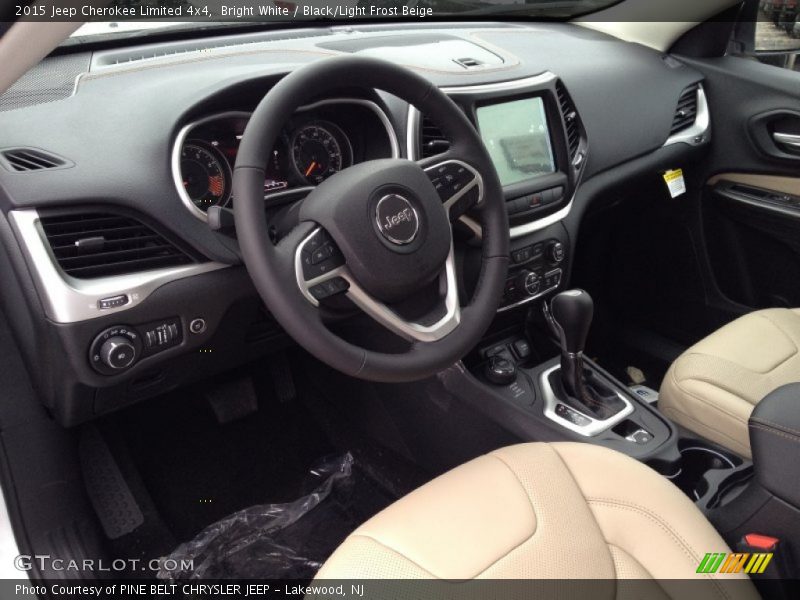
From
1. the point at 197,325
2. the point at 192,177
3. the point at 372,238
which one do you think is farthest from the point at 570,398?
the point at 192,177

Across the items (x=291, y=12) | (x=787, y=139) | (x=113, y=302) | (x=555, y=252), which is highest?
(x=291, y=12)

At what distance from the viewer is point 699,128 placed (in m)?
2.35

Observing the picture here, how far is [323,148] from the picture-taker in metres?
1.49

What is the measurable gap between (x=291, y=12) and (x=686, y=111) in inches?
50.2

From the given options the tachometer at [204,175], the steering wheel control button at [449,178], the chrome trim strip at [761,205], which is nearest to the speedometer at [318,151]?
the tachometer at [204,175]

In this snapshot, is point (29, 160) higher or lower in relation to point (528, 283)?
higher

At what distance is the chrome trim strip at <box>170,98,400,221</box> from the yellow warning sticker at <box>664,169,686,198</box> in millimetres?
1175

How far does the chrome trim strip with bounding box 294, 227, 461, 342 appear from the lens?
1.16 metres

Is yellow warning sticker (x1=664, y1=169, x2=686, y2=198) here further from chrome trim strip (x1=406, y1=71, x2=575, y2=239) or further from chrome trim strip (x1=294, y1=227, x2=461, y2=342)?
chrome trim strip (x1=294, y1=227, x2=461, y2=342)

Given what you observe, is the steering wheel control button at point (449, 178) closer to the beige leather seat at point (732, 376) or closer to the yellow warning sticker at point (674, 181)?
the beige leather seat at point (732, 376)

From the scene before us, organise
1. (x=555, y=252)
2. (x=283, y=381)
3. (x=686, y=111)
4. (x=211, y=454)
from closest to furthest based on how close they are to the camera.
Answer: (x=555, y=252)
(x=211, y=454)
(x=283, y=381)
(x=686, y=111)

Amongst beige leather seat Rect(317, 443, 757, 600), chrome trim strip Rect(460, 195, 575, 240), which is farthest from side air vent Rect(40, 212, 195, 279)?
chrome trim strip Rect(460, 195, 575, 240)

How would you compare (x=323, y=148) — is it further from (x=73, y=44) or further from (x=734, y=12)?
(x=734, y=12)

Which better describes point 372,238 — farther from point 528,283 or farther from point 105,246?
point 528,283
